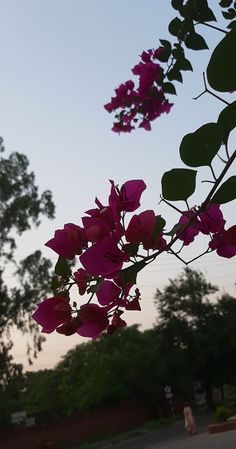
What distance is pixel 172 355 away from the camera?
26.8 meters


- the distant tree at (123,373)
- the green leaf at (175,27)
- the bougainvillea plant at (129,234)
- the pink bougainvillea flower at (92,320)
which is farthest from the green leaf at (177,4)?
the distant tree at (123,373)

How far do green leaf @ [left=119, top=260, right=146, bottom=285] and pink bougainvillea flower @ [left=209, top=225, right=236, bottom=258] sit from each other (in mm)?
149

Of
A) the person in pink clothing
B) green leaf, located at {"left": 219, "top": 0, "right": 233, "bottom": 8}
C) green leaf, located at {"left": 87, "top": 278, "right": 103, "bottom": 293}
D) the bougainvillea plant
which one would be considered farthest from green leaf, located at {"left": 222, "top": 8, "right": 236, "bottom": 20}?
the person in pink clothing

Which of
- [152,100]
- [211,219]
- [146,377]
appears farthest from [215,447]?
[146,377]

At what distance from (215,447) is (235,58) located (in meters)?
9.49

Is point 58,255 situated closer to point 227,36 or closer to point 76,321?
point 76,321

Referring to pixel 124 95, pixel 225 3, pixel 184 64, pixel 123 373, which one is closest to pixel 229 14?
pixel 225 3

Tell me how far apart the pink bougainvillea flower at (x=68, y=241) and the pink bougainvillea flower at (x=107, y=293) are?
2.3 inches

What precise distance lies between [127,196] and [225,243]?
172 millimetres

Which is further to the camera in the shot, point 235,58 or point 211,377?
point 211,377

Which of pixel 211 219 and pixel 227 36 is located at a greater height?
pixel 227 36

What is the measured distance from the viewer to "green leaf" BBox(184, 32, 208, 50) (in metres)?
1.87

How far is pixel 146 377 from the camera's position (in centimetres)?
2628

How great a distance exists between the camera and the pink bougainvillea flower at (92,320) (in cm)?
73
